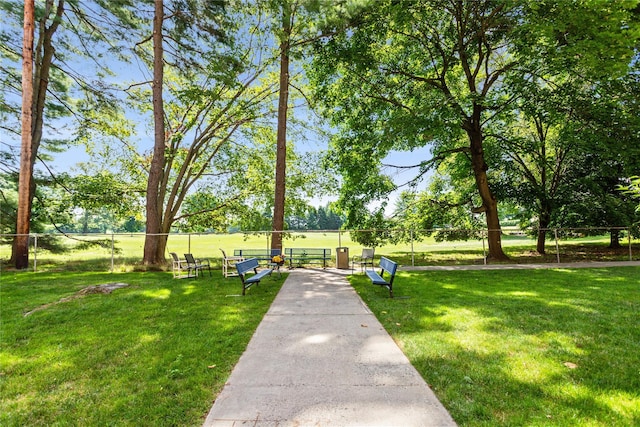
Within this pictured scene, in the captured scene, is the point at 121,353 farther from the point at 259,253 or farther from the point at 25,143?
the point at 25,143

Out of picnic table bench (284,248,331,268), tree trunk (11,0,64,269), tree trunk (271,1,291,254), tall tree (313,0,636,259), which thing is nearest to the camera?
tall tree (313,0,636,259)

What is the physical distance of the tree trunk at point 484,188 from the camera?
14922 millimetres

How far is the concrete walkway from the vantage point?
9.16 feet

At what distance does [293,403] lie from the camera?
3.02 meters

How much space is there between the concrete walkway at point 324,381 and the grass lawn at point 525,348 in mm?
289

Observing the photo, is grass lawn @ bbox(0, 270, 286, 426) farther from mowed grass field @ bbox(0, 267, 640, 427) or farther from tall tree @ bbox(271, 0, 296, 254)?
tall tree @ bbox(271, 0, 296, 254)

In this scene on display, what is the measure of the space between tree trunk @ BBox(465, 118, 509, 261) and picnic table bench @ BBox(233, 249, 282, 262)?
10.2 metres

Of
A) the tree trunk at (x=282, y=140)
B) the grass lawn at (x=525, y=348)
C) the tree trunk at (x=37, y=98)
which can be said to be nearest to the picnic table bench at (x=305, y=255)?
the tree trunk at (x=282, y=140)

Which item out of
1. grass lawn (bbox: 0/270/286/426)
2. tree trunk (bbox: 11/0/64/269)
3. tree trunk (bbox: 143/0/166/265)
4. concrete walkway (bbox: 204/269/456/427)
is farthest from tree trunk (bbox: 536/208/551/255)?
tree trunk (bbox: 11/0/64/269)

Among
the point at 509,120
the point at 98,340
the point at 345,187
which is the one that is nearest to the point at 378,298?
the point at 98,340

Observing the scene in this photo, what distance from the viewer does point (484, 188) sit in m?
15.3

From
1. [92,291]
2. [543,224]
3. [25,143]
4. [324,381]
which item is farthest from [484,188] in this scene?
[25,143]

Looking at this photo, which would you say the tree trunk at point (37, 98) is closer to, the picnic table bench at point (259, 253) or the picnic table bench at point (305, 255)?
the picnic table bench at point (259, 253)

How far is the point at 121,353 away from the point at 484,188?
15797mm
